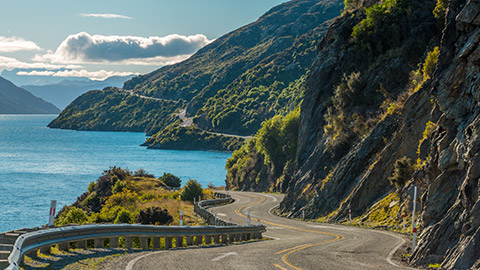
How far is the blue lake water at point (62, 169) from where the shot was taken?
6931 centimetres

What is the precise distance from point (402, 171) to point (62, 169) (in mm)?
107320

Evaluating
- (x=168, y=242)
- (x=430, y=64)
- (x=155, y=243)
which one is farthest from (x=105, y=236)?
(x=430, y=64)

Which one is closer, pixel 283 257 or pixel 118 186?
pixel 283 257

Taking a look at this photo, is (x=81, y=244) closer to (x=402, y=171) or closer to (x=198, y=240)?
(x=198, y=240)

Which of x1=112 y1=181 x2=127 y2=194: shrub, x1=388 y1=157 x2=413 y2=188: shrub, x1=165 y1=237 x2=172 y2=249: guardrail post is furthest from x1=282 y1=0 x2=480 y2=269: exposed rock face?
x1=112 y1=181 x2=127 y2=194: shrub

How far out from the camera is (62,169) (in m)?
122

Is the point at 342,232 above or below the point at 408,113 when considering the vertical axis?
below

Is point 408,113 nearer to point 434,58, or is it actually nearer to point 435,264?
point 434,58

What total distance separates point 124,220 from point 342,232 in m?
12.7

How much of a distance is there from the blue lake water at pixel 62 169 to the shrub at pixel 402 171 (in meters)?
42.4

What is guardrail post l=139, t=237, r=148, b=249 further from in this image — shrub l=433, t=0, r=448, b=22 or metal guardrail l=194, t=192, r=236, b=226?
shrub l=433, t=0, r=448, b=22

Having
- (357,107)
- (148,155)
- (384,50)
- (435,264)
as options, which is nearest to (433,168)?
(435,264)

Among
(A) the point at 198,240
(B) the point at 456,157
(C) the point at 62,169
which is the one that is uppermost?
(B) the point at 456,157

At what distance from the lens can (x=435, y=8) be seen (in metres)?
36.8
